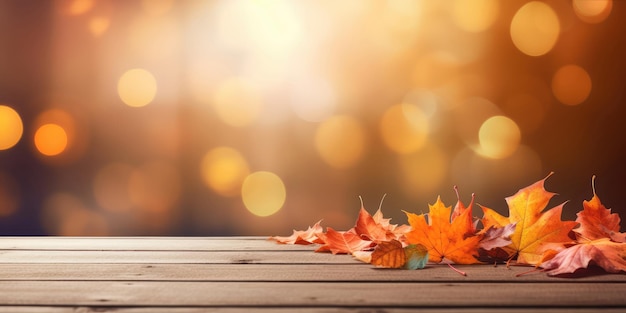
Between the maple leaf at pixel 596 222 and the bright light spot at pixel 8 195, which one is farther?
the bright light spot at pixel 8 195

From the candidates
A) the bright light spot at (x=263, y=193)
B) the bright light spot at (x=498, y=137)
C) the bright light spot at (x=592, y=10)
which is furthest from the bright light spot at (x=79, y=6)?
the bright light spot at (x=592, y=10)

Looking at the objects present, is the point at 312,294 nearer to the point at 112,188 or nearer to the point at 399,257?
the point at 399,257

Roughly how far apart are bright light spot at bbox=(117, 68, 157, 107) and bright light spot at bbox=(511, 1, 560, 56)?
1.20 m

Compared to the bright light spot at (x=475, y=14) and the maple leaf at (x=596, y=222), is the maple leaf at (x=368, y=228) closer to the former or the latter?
the maple leaf at (x=596, y=222)

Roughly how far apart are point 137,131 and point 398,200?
874mm

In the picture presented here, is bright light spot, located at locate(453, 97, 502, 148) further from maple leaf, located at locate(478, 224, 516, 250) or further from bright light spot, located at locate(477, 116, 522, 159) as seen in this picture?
maple leaf, located at locate(478, 224, 516, 250)

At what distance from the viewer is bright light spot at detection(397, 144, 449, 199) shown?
180 centimetres

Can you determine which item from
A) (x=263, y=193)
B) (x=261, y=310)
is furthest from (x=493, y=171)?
(x=261, y=310)

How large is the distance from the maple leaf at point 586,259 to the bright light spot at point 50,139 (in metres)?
1.50

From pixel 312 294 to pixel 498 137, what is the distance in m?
1.30

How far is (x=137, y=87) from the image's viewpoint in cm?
181

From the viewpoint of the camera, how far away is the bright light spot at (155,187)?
5.88 ft

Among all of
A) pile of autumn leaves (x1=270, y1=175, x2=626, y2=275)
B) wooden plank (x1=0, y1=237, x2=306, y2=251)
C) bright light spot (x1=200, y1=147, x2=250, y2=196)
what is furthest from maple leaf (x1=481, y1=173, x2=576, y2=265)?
bright light spot (x1=200, y1=147, x2=250, y2=196)

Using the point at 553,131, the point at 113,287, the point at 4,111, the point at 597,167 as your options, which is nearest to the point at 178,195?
the point at 4,111
